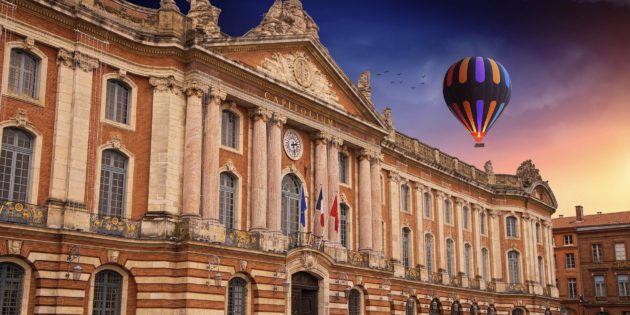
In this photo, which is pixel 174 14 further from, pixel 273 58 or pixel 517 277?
pixel 517 277

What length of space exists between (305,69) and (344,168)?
19.0ft

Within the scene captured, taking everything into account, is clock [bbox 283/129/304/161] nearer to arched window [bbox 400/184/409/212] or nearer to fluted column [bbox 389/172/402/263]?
fluted column [bbox 389/172/402/263]

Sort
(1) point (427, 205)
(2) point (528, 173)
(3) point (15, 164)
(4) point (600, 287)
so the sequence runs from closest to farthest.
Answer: (3) point (15, 164) < (1) point (427, 205) < (2) point (528, 173) < (4) point (600, 287)

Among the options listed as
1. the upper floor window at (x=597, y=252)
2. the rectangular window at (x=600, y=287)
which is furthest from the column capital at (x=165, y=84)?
the upper floor window at (x=597, y=252)

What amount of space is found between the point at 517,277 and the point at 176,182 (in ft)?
109

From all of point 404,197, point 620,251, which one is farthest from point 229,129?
point 620,251

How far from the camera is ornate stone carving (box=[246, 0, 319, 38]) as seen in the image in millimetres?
31766

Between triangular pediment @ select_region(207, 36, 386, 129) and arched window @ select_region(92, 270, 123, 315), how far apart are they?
953cm

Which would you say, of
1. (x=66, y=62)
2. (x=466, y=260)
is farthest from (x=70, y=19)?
(x=466, y=260)

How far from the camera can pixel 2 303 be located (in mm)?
22031

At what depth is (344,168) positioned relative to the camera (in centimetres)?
3634

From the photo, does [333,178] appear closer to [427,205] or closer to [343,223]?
[343,223]

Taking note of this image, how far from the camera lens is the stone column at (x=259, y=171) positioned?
29422 mm

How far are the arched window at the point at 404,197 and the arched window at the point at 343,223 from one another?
26.3 feet
